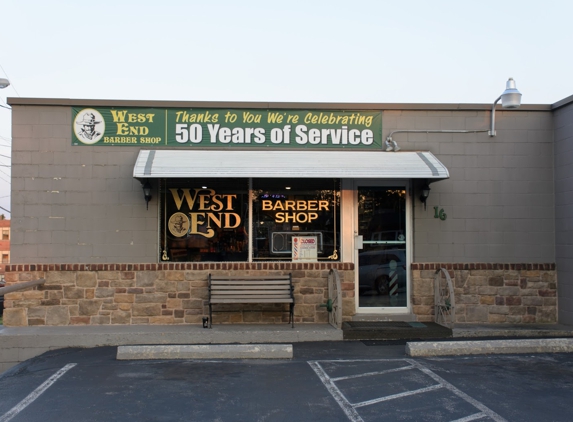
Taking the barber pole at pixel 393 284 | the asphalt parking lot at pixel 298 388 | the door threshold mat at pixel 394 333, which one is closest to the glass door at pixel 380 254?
the barber pole at pixel 393 284

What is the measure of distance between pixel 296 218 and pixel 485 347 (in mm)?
3738

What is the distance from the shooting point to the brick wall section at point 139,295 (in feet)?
30.1

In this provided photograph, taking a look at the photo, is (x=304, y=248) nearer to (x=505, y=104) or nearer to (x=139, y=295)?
(x=139, y=295)

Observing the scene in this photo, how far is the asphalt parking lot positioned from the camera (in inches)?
208

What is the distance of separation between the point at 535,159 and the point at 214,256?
5828 mm

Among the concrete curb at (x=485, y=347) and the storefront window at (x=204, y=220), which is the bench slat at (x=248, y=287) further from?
the concrete curb at (x=485, y=347)

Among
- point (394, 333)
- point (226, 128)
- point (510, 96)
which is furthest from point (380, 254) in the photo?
point (226, 128)

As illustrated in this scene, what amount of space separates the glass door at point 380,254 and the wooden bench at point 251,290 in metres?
1.44

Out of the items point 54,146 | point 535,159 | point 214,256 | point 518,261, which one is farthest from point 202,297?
point 535,159

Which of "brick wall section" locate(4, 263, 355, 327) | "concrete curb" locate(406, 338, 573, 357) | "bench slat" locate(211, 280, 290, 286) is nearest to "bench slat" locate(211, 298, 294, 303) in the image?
"bench slat" locate(211, 280, 290, 286)

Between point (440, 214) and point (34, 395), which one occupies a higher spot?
point (440, 214)

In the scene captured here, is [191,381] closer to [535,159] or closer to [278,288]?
[278,288]

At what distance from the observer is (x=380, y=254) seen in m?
9.81

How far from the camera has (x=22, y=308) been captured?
9.11 meters
